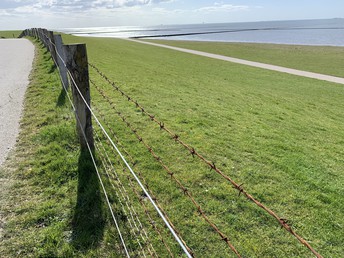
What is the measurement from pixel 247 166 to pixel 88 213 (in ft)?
9.49

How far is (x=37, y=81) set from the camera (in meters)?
9.34

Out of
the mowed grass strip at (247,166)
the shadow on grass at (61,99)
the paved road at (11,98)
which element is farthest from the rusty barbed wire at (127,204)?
the shadow on grass at (61,99)

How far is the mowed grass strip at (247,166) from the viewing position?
351 centimetres

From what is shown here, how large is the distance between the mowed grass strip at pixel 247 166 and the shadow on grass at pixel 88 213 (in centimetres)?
86

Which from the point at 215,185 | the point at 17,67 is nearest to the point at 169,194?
the point at 215,185

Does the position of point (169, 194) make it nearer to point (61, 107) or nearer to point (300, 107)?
point (61, 107)

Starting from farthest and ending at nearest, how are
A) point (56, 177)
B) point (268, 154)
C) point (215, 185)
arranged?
point (268, 154) → point (215, 185) → point (56, 177)

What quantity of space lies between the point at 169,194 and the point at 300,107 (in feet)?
28.3

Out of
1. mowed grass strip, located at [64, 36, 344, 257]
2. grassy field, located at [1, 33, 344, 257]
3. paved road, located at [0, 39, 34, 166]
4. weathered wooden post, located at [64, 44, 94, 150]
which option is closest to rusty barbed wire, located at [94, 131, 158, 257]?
grassy field, located at [1, 33, 344, 257]

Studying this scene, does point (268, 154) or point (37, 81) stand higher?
point (37, 81)

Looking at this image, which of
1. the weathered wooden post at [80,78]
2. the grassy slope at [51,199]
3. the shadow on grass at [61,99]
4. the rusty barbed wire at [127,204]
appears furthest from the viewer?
the shadow on grass at [61,99]

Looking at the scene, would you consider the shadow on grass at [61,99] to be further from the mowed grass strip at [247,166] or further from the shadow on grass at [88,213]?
the shadow on grass at [88,213]

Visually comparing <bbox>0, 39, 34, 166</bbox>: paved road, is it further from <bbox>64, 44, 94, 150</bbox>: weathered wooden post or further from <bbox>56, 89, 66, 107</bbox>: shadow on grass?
<bbox>64, 44, 94, 150</bbox>: weathered wooden post

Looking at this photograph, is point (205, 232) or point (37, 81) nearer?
point (205, 232)
